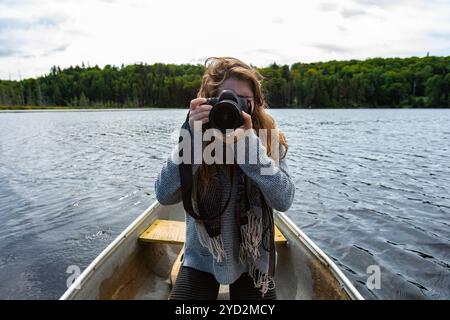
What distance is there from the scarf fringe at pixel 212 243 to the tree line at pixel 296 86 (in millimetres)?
74346

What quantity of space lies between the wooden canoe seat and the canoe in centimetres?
3

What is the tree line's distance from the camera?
9544cm

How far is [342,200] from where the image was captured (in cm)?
975

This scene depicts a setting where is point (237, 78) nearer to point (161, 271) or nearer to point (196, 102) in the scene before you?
point (196, 102)

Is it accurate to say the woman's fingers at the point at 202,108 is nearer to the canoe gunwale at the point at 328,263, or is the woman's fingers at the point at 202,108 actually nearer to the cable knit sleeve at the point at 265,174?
the cable knit sleeve at the point at 265,174

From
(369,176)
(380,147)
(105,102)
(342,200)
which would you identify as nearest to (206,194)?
(342,200)

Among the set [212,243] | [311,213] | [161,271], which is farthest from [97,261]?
[311,213]

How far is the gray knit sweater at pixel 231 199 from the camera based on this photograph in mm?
2242

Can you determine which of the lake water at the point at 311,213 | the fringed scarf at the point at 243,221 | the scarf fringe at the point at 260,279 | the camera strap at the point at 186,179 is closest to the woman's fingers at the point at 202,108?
the camera strap at the point at 186,179

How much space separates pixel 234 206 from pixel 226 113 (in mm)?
681

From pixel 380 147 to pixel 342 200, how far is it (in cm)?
1161

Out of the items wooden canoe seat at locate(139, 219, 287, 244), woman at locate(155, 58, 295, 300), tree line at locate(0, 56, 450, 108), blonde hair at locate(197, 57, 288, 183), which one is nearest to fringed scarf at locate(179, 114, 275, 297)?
woman at locate(155, 58, 295, 300)

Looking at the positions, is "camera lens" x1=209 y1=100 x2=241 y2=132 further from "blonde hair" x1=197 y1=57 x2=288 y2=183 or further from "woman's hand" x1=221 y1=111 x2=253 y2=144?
"blonde hair" x1=197 y1=57 x2=288 y2=183

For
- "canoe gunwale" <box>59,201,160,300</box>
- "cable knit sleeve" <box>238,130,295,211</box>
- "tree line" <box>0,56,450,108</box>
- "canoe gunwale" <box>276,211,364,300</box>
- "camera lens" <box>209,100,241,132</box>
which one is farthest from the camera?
"tree line" <box>0,56,450,108</box>
